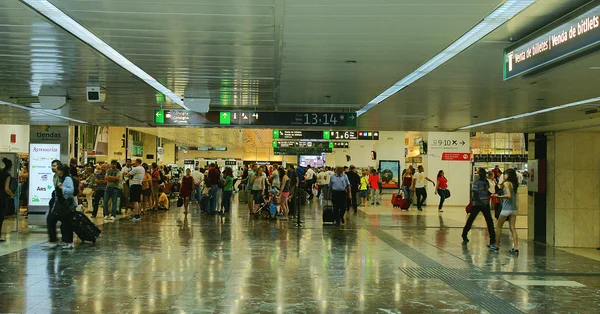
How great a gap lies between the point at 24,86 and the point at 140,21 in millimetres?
6502

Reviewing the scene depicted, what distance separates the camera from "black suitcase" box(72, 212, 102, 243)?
39.5 feet

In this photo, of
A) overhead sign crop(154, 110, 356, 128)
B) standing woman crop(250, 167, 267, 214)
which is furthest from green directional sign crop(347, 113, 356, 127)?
standing woman crop(250, 167, 267, 214)

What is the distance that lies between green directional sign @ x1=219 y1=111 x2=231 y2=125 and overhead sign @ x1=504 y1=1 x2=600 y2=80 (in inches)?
363

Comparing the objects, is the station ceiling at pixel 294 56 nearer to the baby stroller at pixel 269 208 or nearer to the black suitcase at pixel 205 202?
the baby stroller at pixel 269 208

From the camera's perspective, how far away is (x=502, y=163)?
105 feet

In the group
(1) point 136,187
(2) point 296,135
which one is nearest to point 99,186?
(1) point 136,187

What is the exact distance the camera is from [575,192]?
14430 millimetres

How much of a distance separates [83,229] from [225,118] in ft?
15.7

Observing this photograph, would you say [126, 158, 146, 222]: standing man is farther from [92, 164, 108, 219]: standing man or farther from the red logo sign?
the red logo sign

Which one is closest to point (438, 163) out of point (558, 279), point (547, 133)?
point (547, 133)

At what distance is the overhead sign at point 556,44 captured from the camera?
5227 millimetres

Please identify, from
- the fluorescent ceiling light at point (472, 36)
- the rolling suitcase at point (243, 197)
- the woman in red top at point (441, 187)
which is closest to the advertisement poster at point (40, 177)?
the fluorescent ceiling light at point (472, 36)

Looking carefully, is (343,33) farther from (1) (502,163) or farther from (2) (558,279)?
(1) (502,163)

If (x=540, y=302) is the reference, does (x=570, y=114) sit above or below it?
above
